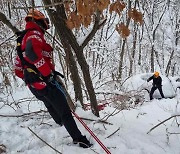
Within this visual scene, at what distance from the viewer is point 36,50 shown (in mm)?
3539

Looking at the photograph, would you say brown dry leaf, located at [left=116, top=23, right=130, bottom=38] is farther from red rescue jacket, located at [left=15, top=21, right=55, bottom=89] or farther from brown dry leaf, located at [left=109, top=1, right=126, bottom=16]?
red rescue jacket, located at [left=15, top=21, right=55, bottom=89]

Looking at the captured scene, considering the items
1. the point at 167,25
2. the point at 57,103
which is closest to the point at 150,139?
the point at 57,103

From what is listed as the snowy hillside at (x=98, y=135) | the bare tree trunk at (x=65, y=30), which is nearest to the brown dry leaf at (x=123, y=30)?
the bare tree trunk at (x=65, y=30)

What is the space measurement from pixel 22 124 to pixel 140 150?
1.99 metres

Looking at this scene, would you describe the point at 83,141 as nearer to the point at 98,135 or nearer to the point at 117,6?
the point at 98,135

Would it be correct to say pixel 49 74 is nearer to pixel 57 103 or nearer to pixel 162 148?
pixel 57 103

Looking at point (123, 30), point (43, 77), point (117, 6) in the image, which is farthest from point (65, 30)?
point (117, 6)

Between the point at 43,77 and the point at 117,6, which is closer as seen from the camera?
the point at 117,6

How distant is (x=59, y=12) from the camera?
13.1 ft

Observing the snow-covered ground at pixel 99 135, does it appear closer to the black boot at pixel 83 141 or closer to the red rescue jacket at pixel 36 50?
the black boot at pixel 83 141

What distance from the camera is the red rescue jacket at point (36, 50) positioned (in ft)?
11.6

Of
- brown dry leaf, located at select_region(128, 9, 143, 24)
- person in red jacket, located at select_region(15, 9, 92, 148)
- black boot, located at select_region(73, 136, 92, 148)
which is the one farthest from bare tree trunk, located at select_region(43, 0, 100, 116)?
brown dry leaf, located at select_region(128, 9, 143, 24)

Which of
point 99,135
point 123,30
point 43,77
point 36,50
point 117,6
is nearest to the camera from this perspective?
point 117,6

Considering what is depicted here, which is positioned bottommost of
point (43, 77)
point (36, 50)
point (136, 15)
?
point (43, 77)
